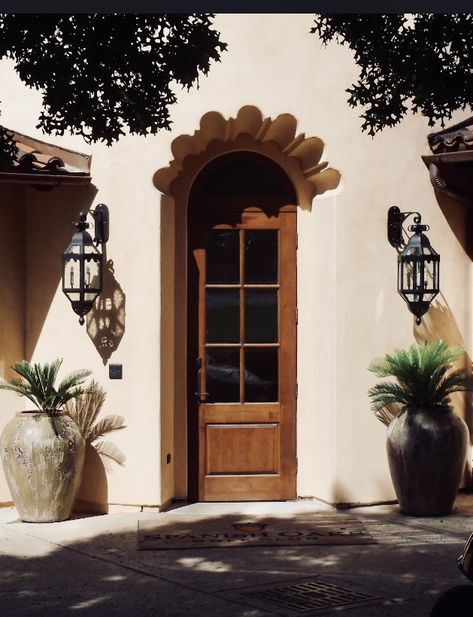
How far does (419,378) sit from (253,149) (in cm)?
262

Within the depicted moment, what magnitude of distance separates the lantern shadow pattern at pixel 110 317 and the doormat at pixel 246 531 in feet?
5.04

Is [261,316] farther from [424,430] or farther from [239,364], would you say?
[424,430]

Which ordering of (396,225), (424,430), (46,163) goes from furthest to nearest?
(396,225), (46,163), (424,430)

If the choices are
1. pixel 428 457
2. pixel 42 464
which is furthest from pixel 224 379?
pixel 428 457

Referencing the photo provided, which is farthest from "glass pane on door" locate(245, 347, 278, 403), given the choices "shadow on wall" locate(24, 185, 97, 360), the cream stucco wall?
"shadow on wall" locate(24, 185, 97, 360)

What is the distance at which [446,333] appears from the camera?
32.7 ft

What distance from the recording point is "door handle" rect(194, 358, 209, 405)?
32.6 feet

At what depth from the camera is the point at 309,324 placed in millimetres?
10047

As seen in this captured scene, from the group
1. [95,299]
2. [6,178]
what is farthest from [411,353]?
[6,178]

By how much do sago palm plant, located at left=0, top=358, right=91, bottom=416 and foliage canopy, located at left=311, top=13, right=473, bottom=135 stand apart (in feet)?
11.9

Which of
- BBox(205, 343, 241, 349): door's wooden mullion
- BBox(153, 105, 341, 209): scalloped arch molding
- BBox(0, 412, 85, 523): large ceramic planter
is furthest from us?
BBox(205, 343, 241, 349): door's wooden mullion

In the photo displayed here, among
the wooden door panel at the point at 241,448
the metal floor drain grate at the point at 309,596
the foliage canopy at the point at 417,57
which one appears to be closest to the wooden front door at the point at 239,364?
the wooden door panel at the point at 241,448

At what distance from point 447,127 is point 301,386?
269cm

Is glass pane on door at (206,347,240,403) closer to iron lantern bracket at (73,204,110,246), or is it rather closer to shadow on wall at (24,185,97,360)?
iron lantern bracket at (73,204,110,246)
